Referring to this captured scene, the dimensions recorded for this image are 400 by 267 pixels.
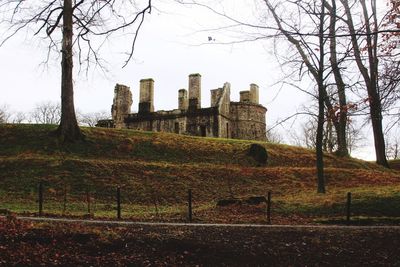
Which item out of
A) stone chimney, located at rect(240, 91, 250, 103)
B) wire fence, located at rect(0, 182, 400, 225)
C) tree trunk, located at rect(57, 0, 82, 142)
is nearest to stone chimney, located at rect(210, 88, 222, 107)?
stone chimney, located at rect(240, 91, 250, 103)

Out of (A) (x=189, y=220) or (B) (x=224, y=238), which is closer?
(B) (x=224, y=238)

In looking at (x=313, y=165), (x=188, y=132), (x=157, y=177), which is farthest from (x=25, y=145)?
(x=188, y=132)

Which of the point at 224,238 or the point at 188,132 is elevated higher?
the point at 188,132

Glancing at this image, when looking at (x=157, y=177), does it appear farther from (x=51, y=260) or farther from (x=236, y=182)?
(x=51, y=260)

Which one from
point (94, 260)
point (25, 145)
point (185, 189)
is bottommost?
point (94, 260)

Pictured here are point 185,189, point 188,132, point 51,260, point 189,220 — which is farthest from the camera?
point 188,132

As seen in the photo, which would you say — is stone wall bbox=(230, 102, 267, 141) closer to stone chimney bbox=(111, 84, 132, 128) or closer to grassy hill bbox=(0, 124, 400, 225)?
stone chimney bbox=(111, 84, 132, 128)

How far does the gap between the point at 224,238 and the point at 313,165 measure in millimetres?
18002

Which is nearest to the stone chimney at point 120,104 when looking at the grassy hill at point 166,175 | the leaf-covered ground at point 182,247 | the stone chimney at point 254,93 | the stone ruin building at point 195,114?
the stone ruin building at point 195,114

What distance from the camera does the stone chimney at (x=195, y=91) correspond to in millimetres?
42688

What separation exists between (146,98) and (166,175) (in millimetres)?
23647

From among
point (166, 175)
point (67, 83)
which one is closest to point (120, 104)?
point (67, 83)

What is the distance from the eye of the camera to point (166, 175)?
21.2m

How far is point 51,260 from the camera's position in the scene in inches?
286
